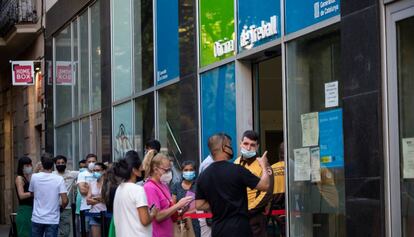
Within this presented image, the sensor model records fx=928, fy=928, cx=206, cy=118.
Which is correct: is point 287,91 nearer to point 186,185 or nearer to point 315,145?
point 315,145

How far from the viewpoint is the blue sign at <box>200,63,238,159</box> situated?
1303 cm

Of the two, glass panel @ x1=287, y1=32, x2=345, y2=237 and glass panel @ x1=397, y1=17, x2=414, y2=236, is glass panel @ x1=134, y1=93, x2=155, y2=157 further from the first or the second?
glass panel @ x1=397, y1=17, x2=414, y2=236

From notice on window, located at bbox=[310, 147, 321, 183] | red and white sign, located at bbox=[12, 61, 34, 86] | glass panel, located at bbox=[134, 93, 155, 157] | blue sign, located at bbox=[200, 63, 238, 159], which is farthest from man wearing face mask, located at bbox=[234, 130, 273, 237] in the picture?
red and white sign, located at bbox=[12, 61, 34, 86]

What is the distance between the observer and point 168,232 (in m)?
9.04

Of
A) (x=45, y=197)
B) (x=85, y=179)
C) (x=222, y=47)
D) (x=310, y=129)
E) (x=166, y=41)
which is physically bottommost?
(x=45, y=197)

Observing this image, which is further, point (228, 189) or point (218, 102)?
point (218, 102)

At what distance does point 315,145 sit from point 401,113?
184 centimetres

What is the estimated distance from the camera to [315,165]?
10453 millimetres

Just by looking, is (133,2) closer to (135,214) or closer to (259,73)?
(259,73)

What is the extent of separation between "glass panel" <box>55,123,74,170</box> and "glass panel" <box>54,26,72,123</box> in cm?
29

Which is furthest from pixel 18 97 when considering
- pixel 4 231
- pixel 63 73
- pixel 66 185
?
pixel 66 185

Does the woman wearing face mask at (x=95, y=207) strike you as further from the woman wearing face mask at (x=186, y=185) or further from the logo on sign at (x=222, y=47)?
the woman wearing face mask at (x=186, y=185)

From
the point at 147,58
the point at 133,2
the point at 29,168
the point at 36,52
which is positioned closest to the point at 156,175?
the point at 29,168

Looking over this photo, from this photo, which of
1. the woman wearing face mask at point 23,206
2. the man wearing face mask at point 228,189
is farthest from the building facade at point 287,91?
the woman wearing face mask at point 23,206
